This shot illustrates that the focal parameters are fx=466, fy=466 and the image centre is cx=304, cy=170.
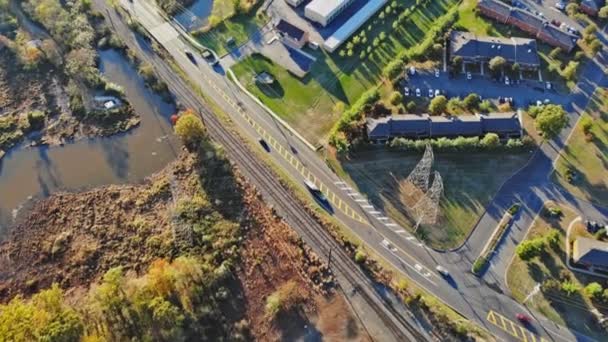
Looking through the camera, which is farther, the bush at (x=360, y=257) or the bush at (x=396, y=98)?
the bush at (x=396, y=98)

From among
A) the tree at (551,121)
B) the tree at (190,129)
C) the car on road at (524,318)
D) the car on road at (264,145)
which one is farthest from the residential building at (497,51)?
the tree at (190,129)

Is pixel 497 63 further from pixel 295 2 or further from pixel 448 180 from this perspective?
pixel 295 2

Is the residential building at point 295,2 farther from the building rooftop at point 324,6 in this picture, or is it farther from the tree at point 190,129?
the tree at point 190,129

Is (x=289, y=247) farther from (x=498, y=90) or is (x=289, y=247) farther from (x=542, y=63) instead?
(x=542, y=63)

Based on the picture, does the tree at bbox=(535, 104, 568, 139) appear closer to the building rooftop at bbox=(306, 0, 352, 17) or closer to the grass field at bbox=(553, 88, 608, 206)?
the grass field at bbox=(553, 88, 608, 206)

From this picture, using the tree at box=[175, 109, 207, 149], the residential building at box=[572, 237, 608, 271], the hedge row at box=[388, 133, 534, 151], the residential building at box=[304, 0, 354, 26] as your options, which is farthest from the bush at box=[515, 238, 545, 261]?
the residential building at box=[304, 0, 354, 26]

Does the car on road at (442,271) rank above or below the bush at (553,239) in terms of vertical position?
above

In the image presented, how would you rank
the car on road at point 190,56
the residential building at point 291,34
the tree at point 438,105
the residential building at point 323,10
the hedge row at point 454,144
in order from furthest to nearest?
1. the residential building at point 323,10
2. the residential building at point 291,34
3. the car on road at point 190,56
4. the tree at point 438,105
5. the hedge row at point 454,144
